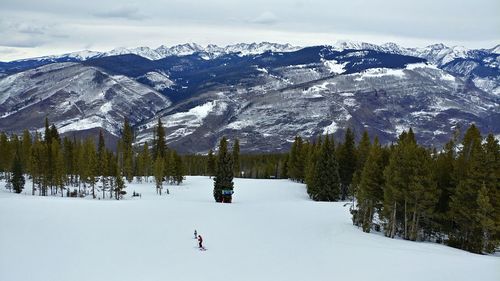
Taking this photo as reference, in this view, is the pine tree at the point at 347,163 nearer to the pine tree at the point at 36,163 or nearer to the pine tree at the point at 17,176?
the pine tree at the point at 36,163

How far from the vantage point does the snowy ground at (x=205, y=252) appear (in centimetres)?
3084

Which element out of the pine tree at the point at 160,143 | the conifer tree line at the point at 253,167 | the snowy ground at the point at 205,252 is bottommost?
the snowy ground at the point at 205,252

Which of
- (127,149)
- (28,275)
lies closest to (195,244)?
(28,275)

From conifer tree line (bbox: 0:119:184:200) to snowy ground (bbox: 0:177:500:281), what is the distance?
89.1ft

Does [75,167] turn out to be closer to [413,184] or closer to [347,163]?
[347,163]

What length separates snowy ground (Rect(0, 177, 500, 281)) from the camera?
3084 centimetres

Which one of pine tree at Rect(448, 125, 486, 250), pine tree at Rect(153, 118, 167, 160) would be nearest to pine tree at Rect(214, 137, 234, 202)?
pine tree at Rect(448, 125, 486, 250)

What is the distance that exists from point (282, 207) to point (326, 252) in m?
31.0

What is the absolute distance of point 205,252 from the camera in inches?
1458

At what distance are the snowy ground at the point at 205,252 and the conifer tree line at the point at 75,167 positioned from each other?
2715 centimetres

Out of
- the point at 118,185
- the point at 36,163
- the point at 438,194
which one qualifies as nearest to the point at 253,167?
the point at 118,185

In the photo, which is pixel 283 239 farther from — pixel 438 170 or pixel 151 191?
pixel 151 191

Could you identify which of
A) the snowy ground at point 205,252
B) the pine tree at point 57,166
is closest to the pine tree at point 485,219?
the snowy ground at point 205,252

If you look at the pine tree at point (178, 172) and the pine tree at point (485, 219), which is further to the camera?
the pine tree at point (178, 172)
